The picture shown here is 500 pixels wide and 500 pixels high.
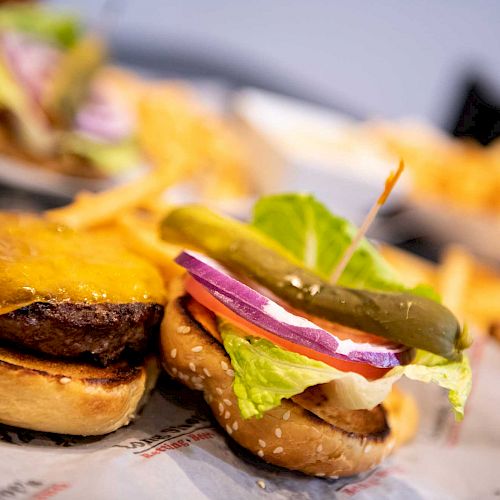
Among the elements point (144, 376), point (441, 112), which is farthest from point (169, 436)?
point (441, 112)

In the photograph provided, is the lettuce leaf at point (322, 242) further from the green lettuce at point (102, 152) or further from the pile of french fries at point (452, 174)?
the pile of french fries at point (452, 174)

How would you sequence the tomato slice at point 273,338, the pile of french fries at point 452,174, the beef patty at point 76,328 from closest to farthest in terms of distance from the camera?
the beef patty at point 76,328 → the tomato slice at point 273,338 → the pile of french fries at point 452,174

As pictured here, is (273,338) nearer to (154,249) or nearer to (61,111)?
(154,249)

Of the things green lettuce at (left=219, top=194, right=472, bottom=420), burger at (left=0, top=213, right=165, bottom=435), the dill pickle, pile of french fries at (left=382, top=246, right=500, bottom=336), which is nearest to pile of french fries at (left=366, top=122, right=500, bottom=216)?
pile of french fries at (left=382, top=246, right=500, bottom=336)

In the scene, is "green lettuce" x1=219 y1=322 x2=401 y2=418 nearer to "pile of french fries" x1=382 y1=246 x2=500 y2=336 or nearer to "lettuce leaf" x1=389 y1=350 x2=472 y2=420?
"lettuce leaf" x1=389 y1=350 x2=472 y2=420

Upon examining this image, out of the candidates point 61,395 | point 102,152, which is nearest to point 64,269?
point 61,395

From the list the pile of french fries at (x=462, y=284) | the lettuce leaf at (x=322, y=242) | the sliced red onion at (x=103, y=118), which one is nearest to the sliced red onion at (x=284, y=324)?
the lettuce leaf at (x=322, y=242)
